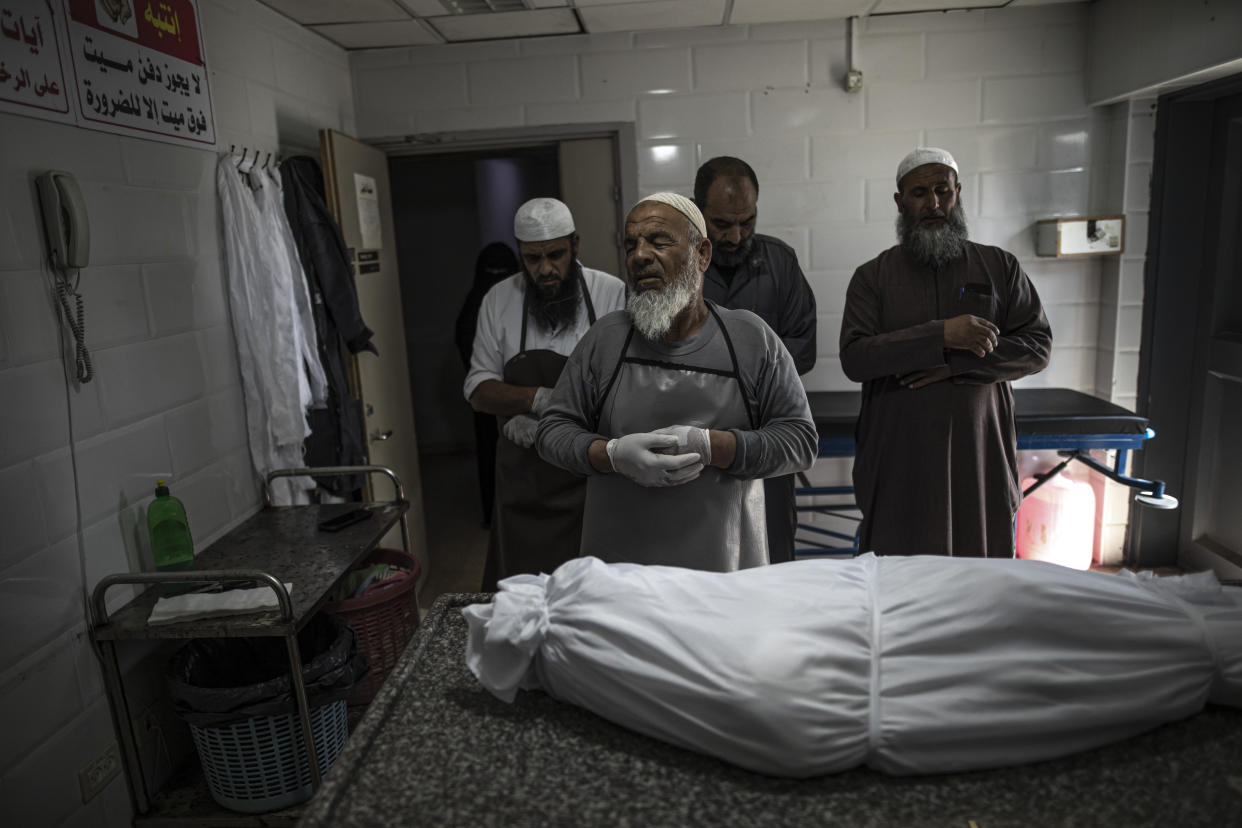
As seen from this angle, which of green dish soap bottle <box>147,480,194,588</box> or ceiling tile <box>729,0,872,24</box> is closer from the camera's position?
green dish soap bottle <box>147,480,194,588</box>

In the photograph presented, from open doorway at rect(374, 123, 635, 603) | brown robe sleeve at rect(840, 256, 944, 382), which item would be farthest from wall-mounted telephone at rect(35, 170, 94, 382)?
open doorway at rect(374, 123, 635, 603)

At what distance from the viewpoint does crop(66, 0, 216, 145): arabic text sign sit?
1.93 m

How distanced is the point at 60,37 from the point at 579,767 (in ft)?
6.42

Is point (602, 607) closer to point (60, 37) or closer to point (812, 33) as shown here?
point (60, 37)

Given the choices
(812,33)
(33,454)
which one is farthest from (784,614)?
(812,33)

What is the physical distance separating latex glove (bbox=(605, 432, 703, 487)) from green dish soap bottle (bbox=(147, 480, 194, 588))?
48.4 inches

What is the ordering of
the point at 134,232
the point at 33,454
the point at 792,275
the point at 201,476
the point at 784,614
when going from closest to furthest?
the point at 784,614
the point at 33,454
the point at 134,232
the point at 201,476
the point at 792,275

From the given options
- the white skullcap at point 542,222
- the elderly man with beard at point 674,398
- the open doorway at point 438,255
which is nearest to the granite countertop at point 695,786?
the elderly man with beard at point 674,398

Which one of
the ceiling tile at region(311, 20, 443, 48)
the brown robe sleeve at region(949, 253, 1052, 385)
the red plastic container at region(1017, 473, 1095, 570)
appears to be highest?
the ceiling tile at region(311, 20, 443, 48)

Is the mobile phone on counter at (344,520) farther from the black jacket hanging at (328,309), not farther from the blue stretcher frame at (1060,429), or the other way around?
the blue stretcher frame at (1060,429)

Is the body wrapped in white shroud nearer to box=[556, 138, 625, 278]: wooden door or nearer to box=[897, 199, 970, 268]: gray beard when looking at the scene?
box=[897, 199, 970, 268]: gray beard

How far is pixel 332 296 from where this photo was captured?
113 inches

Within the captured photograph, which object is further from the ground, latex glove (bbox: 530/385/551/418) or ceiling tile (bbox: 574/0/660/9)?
ceiling tile (bbox: 574/0/660/9)

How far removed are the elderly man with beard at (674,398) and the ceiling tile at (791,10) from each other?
177 centimetres
